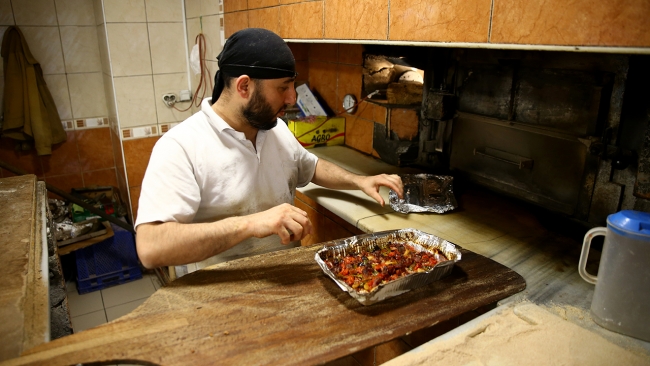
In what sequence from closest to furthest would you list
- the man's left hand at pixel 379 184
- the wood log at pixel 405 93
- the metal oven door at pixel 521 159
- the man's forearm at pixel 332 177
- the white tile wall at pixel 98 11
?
the metal oven door at pixel 521 159 < the man's left hand at pixel 379 184 < the man's forearm at pixel 332 177 < the wood log at pixel 405 93 < the white tile wall at pixel 98 11

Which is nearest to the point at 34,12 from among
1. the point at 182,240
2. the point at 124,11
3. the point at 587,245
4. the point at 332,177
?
the point at 124,11

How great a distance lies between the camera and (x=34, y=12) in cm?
326

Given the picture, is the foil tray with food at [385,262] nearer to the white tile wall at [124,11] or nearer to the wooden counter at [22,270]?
the wooden counter at [22,270]

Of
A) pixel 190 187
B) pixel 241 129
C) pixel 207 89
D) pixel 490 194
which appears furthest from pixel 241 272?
pixel 207 89

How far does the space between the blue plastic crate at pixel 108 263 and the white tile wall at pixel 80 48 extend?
51.9 inches

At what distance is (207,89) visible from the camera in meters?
3.28

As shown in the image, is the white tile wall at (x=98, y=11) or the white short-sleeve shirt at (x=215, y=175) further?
the white tile wall at (x=98, y=11)

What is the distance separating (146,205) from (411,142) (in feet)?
4.92

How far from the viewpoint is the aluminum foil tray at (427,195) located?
6.16 feet

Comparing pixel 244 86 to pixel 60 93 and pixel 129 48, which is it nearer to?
pixel 129 48

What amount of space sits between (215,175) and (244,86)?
334 mm

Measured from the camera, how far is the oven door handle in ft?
6.02

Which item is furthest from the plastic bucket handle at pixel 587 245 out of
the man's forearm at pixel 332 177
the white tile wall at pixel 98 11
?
the white tile wall at pixel 98 11

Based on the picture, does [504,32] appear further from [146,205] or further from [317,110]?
[317,110]
